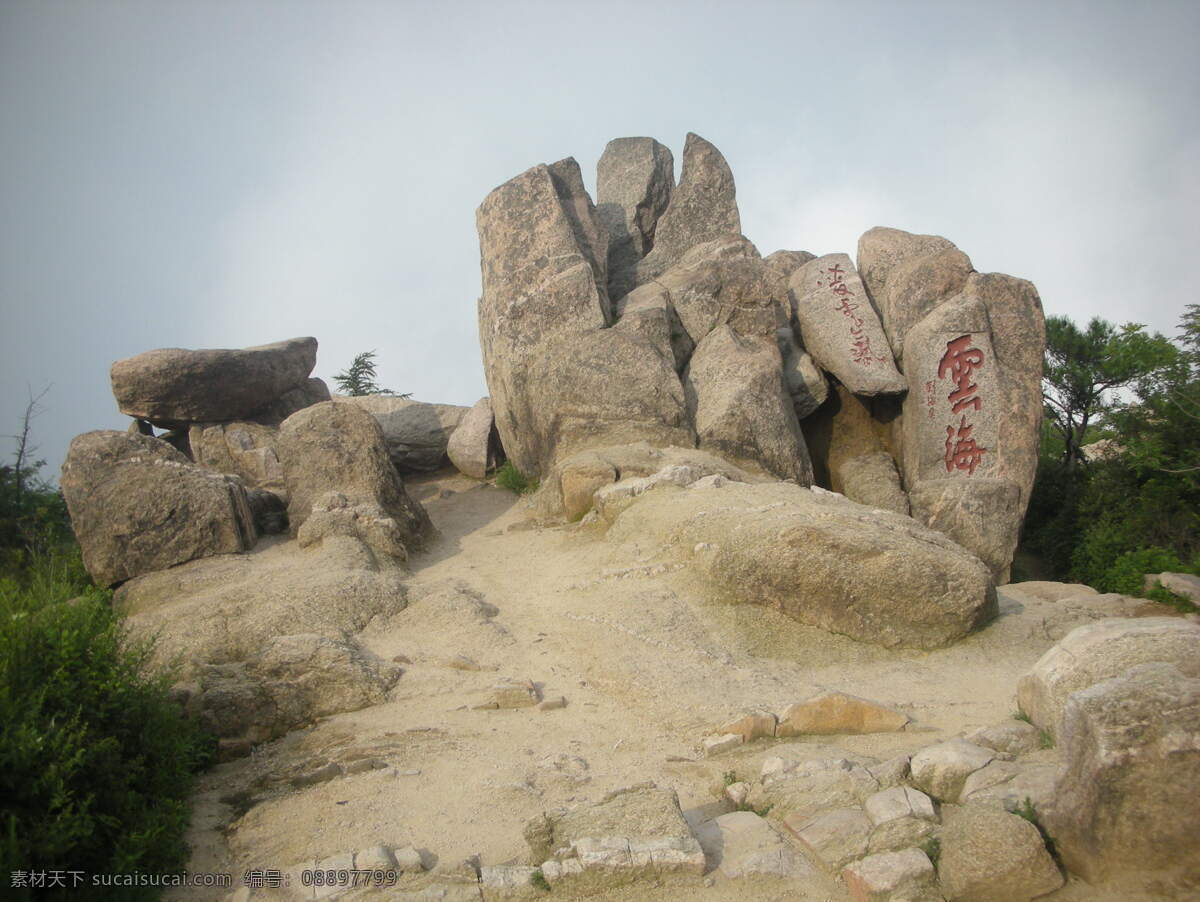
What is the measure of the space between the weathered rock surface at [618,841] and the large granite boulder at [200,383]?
1214cm

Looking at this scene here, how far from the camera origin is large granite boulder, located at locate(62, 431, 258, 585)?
10.1 m

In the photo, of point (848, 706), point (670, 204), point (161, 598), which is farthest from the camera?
point (670, 204)

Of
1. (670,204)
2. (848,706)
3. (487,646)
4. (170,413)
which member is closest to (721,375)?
(670,204)

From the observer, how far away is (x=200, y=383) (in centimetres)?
1466

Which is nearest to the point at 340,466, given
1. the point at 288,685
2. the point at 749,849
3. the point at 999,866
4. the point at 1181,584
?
the point at 288,685

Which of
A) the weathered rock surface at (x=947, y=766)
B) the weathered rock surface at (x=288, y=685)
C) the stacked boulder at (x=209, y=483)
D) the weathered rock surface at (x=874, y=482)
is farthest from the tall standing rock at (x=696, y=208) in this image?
the weathered rock surface at (x=947, y=766)

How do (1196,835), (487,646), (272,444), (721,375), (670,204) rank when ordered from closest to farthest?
(1196,835), (487,646), (721,375), (272,444), (670,204)

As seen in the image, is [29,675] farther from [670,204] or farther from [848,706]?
[670,204]

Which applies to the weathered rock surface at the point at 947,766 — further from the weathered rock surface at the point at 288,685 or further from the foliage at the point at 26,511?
the foliage at the point at 26,511

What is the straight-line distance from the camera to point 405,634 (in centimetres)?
804

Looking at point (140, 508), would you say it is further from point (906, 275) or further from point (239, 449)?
point (906, 275)

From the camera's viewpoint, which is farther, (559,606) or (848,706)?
(559,606)

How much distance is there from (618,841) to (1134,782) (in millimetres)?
2238

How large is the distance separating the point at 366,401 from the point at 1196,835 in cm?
1545
